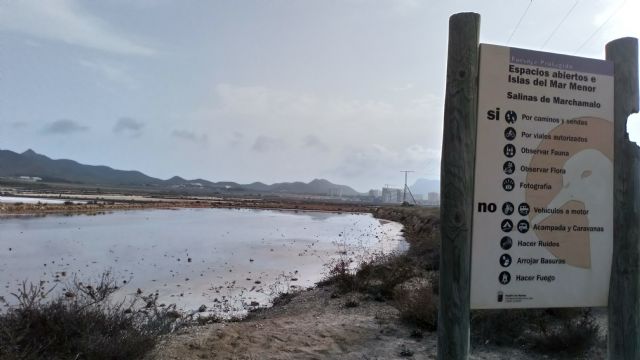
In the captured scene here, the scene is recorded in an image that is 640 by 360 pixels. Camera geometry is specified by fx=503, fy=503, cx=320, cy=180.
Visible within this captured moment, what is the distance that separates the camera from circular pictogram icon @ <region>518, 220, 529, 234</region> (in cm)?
375

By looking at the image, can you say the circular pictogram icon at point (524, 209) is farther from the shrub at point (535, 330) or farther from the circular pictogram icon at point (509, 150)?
the shrub at point (535, 330)

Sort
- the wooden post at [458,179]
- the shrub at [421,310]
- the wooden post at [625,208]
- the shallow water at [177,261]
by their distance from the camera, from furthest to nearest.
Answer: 1. the shallow water at [177,261]
2. the shrub at [421,310]
3. the wooden post at [625,208]
4. the wooden post at [458,179]

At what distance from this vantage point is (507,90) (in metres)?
3.72

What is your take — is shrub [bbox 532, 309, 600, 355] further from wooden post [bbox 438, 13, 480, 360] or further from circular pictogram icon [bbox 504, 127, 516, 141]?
circular pictogram icon [bbox 504, 127, 516, 141]

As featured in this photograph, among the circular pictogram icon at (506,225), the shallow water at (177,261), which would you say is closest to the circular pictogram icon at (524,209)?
the circular pictogram icon at (506,225)

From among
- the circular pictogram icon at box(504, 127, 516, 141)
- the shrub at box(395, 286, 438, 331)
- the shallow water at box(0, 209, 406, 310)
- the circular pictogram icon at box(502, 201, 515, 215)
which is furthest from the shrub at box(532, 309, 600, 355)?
the shallow water at box(0, 209, 406, 310)

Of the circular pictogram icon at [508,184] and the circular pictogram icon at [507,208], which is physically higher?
the circular pictogram icon at [508,184]

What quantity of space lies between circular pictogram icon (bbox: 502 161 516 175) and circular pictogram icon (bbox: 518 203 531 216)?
0.26 metres

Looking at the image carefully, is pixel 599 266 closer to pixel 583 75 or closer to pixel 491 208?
pixel 491 208

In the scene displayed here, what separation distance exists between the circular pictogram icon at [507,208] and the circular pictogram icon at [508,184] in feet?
0.35

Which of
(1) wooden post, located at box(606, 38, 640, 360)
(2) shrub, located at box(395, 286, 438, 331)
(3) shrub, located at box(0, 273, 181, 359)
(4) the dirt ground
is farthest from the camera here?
(2) shrub, located at box(395, 286, 438, 331)

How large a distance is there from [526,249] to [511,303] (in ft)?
1.38

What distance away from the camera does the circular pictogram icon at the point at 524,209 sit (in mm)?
3756

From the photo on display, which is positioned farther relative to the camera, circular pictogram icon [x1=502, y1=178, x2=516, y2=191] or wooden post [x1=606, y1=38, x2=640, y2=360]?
wooden post [x1=606, y1=38, x2=640, y2=360]
